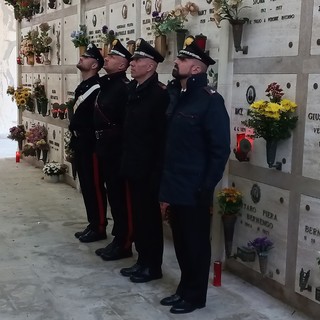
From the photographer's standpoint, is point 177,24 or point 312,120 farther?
point 177,24

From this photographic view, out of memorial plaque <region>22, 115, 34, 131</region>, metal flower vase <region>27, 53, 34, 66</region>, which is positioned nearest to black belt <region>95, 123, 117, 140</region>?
metal flower vase <region>27, 53, 34, 66</region>

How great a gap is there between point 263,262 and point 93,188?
170 cm

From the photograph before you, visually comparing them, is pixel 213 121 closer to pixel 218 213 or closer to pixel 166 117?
pixel 166 117

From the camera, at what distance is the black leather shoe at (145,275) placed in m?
3.84

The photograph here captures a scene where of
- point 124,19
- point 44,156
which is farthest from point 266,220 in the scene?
point 44,156

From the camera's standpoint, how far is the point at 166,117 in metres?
3.47

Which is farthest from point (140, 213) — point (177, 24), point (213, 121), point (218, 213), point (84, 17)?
point (84, 17)

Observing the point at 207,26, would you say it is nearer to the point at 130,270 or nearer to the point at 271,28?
the point at 271,28

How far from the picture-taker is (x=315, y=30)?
10.5 ft

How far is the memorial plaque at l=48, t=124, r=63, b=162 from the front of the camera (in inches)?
294

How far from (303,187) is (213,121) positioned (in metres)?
0.68

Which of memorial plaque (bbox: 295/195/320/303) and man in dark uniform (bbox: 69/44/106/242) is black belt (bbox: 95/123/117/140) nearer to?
man in dark uniform (bbox: 69/44/106/242)

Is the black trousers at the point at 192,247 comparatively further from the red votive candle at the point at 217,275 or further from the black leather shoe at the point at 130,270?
the black leather shoe at the point at 130,270

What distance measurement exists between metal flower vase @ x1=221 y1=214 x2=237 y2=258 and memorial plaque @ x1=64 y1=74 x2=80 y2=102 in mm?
3375
